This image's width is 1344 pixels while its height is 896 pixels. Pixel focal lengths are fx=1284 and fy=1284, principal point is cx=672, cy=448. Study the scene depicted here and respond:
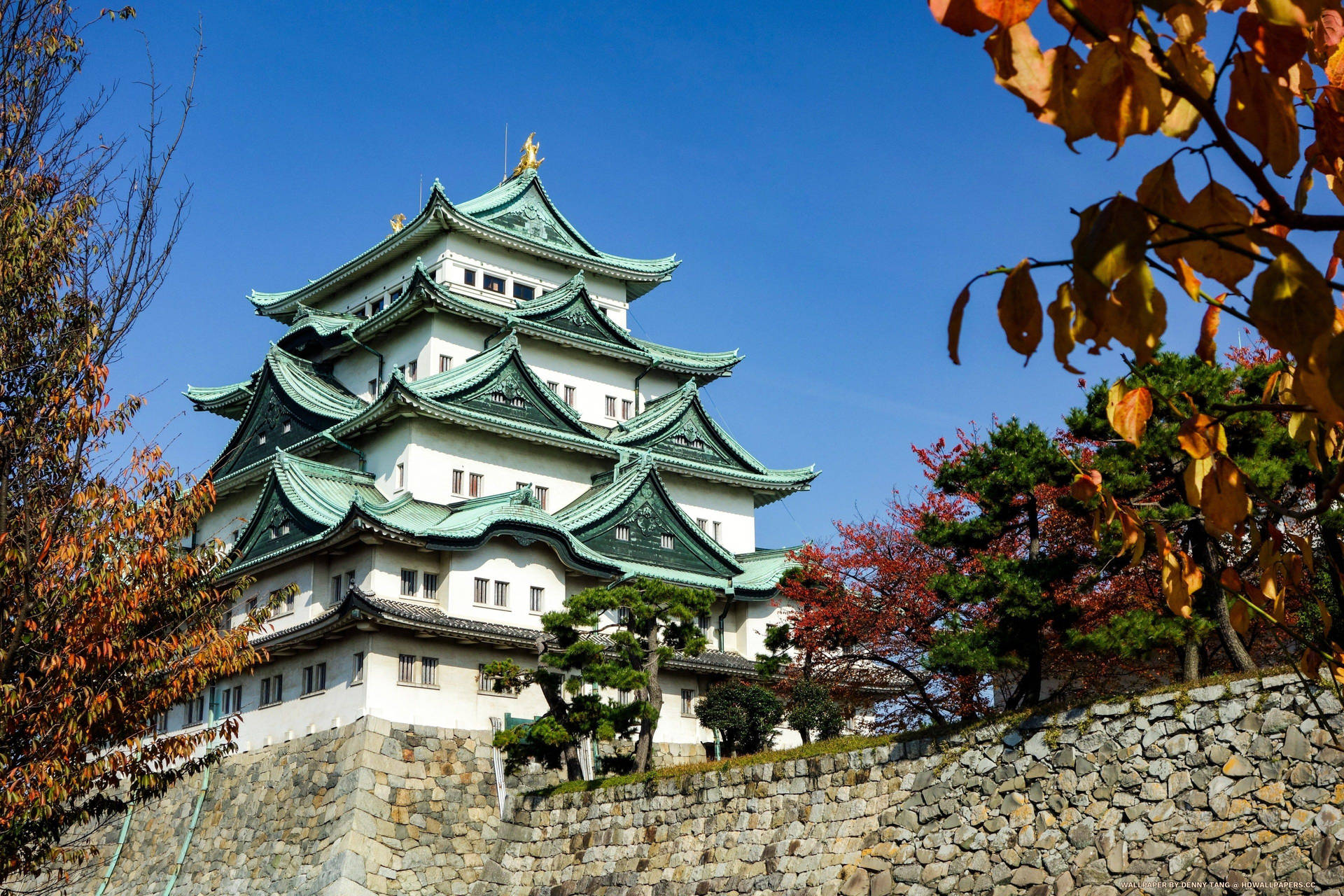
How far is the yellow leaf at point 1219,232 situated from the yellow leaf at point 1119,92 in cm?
30

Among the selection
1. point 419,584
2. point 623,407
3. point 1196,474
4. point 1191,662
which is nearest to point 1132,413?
point 1196,474

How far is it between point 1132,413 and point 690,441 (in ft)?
115

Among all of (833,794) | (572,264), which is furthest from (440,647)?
(572,264)

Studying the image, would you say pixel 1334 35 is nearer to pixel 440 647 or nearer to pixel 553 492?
pixel 440 647

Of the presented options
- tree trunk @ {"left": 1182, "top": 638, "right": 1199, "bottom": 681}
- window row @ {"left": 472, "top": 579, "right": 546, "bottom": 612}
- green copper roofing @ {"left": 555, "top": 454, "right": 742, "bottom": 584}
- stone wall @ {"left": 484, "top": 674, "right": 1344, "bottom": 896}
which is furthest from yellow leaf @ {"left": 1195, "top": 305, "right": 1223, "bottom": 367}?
green copper roofing @ {"left": 555, "top": 454, "right": 742, "bottom": 584}

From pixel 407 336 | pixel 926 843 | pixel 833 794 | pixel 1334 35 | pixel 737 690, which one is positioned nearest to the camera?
pixel 1334 35

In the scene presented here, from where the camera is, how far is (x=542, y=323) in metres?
38.2

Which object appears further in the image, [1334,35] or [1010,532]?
[1010,532]

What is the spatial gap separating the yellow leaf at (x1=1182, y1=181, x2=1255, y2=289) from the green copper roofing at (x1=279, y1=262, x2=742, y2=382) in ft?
112

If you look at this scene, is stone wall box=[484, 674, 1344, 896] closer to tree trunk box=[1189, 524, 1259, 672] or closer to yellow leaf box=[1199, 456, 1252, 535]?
tree trunk box=[1189, 524, 1259, 672]

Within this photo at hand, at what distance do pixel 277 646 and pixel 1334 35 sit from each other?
29510 millimetres

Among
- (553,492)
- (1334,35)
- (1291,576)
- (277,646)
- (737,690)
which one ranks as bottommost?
(1291,576)

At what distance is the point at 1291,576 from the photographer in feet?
13.8

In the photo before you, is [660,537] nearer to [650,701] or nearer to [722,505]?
[722,505]
